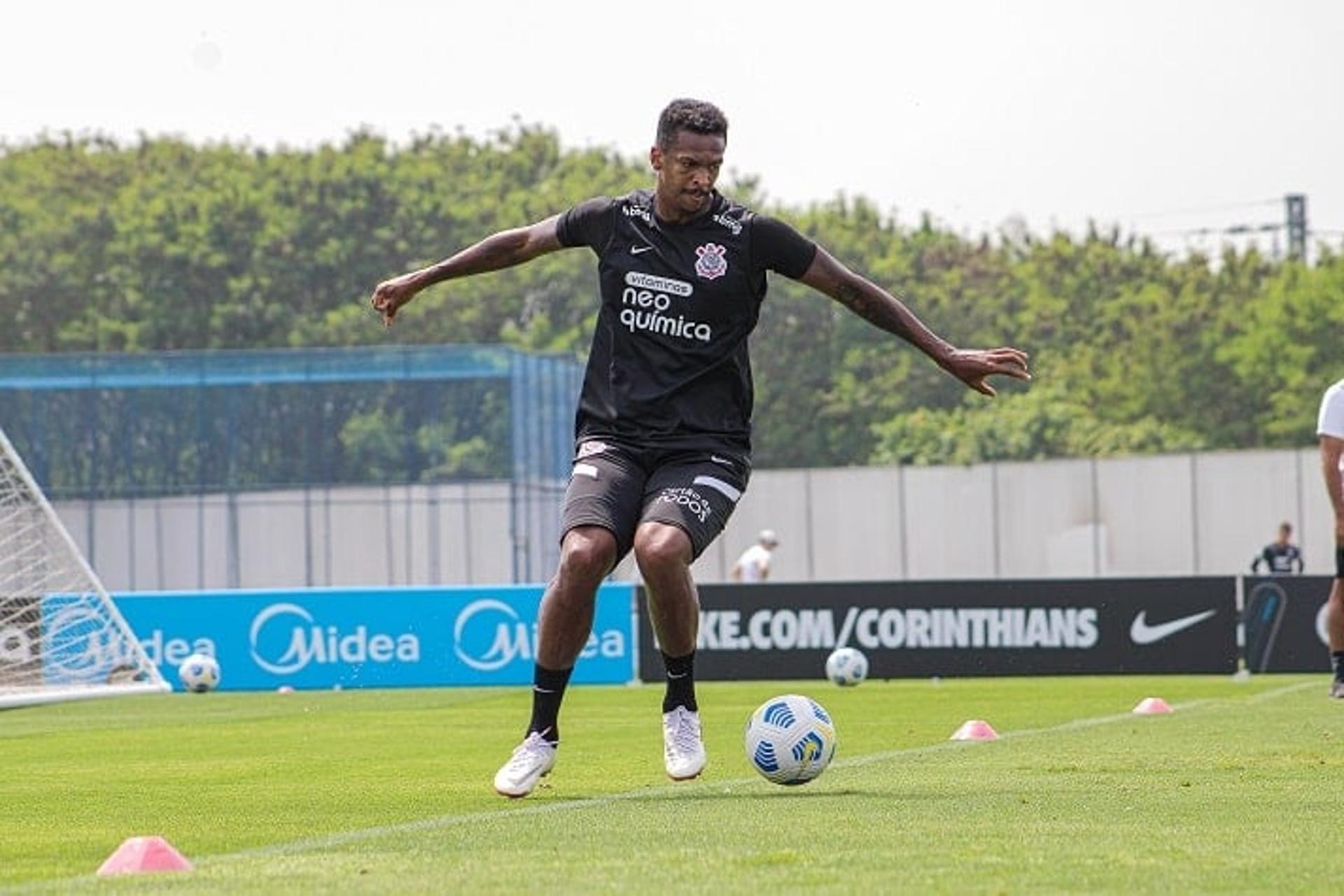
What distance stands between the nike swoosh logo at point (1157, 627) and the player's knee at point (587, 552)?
17.7m

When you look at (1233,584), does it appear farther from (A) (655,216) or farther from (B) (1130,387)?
(B) (1130,387)

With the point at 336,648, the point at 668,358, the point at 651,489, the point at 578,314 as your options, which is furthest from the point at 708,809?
the point at 578,314

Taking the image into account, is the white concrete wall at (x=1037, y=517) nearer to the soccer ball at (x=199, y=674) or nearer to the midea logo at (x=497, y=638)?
the midea logo at (x=497, y=638)

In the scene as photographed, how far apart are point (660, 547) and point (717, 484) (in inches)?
16.8

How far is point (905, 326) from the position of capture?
952 cm

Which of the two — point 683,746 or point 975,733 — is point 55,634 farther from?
point 683,746

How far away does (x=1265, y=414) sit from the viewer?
257ft

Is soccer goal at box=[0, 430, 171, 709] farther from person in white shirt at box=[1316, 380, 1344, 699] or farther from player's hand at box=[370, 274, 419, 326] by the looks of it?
player's hand at box=[370, 274, 419, 326]

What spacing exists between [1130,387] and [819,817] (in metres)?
75.5

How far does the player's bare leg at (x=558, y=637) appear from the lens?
9367 mm

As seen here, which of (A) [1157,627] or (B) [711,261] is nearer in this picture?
(B) [711,261]

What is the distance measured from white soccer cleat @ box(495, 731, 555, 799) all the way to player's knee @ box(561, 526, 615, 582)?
0.60 m

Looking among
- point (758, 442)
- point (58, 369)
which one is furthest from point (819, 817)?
point (758, 442)

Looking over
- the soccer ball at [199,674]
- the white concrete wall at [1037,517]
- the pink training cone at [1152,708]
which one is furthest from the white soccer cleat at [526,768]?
the white concrete wall at [1037,517]
